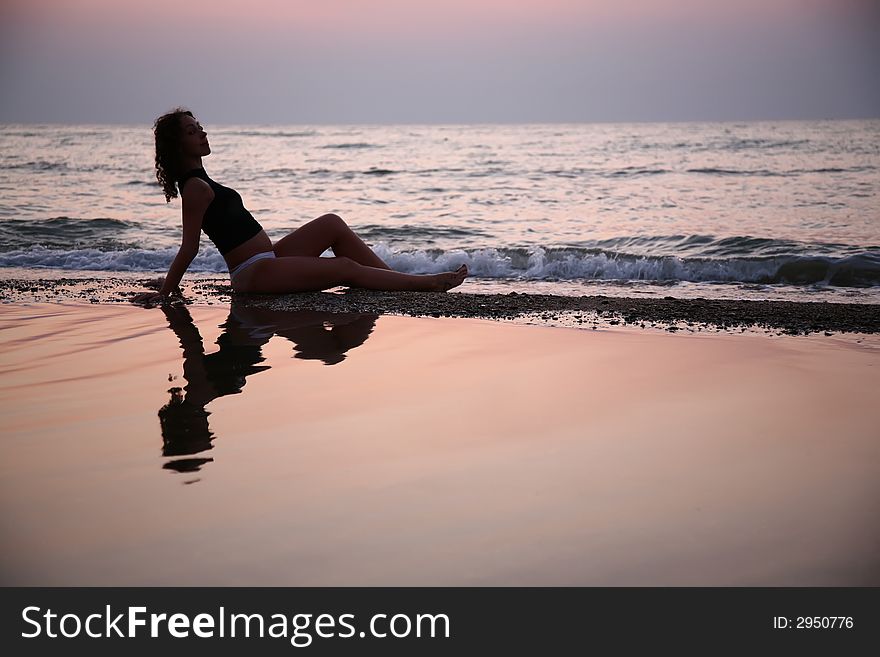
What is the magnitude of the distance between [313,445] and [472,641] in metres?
1.31

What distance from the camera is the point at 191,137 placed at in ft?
21.1

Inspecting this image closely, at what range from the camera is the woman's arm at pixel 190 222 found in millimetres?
6410

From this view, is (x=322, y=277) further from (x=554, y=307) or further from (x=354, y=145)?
(x=354, y=145)

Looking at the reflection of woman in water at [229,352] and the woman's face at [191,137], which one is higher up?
the woman's face at [191,137]

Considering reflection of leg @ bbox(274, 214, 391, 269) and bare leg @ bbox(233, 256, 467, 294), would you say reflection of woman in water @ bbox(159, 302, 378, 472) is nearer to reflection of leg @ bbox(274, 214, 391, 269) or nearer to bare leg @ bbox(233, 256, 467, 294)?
bare leg @ bbox(233, 256, 467, 294)

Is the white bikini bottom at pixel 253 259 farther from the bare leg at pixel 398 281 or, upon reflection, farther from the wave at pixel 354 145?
the wave at pixel 354 145

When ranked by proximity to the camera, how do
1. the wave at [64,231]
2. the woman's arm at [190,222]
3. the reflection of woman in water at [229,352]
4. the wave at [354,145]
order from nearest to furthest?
the reflection of woman in water at [229,352] → the woman's arm at [190,222] → the wave at [64,231] → the wave at [354,145]

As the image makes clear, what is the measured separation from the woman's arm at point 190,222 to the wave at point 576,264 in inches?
116

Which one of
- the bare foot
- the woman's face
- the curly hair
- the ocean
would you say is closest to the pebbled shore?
the bare foot

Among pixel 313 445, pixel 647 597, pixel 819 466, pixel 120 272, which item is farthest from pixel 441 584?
pixel 120 272

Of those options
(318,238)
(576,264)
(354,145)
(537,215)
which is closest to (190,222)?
(318,238)

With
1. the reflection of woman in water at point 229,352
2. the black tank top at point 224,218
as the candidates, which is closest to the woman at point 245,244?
the black tank top at point 224,218

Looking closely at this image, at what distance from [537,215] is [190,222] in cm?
797

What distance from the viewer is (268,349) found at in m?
4.88
